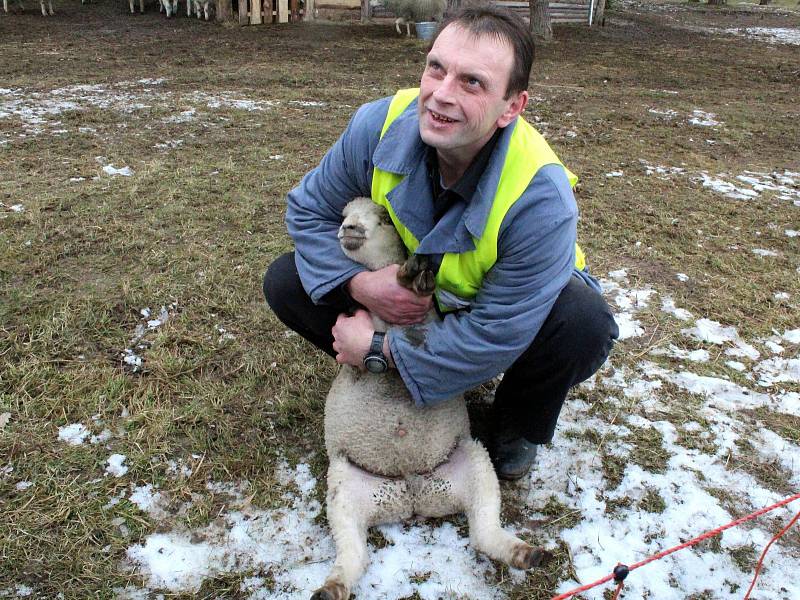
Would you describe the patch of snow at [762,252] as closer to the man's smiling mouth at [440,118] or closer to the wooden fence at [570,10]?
the man's smiling mouth at [440,118]

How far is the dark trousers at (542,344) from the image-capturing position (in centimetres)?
215

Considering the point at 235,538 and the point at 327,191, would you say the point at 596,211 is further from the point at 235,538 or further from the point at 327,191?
the point at 235,538

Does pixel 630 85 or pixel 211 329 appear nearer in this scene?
pixel 211 329

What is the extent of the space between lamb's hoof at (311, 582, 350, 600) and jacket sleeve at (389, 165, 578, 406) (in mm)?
613

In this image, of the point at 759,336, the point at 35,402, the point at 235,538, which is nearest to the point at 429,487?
the point at 235,538

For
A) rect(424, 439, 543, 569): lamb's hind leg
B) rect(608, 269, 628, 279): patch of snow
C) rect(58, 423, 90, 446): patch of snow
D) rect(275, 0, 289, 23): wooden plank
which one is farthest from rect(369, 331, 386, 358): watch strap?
rect(275, 0, 289, 23): wooden plank

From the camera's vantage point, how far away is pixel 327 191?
2.37 meters

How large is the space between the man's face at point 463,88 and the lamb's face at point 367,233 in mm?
380

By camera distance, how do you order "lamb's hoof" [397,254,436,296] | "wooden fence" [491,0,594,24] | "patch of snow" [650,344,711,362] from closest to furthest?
"lamb's hoof" [397,254,436,296] → "patch of snow" [650,344,711,362] → "wooden fence" [491,0,594,24]

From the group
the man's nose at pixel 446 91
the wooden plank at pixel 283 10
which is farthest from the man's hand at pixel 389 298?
the wooden plank at pixel 283 10

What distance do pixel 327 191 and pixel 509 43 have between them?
84cm

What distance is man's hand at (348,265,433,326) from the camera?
2125 mm

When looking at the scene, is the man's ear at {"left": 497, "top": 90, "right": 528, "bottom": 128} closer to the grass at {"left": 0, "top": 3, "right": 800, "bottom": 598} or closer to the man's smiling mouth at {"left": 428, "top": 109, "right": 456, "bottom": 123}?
the man's smiling mouth at {"left": 428, "top": 109, "right": 456, "bottom": 123}

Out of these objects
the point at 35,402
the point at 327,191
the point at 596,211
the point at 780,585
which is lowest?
the point at 780,585
